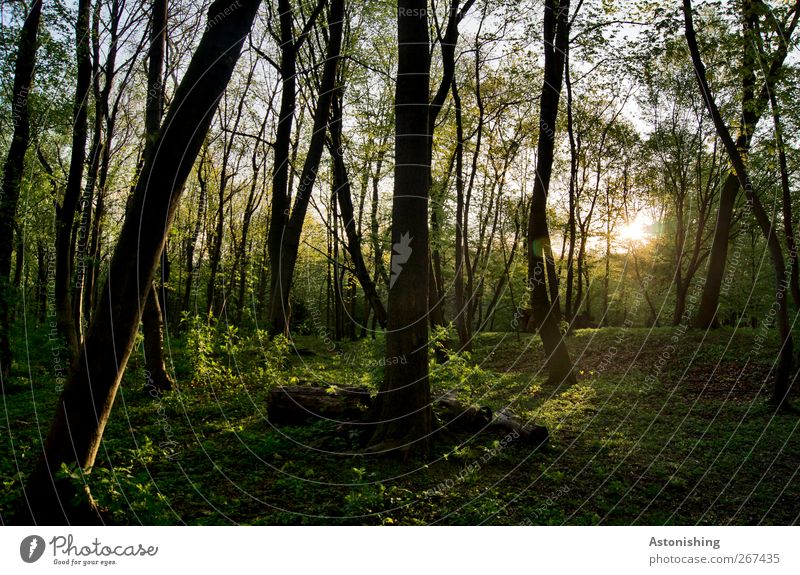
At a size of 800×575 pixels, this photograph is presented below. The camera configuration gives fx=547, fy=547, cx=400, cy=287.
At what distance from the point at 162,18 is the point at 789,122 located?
14.3 metres

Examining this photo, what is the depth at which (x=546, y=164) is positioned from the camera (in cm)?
1500

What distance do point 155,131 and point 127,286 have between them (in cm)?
662

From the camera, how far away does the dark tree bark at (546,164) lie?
1480 cm

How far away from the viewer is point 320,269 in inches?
1871

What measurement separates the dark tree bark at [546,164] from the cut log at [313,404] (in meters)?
6.92

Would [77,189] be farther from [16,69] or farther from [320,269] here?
[320,269]

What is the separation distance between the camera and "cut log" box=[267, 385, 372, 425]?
374 inches

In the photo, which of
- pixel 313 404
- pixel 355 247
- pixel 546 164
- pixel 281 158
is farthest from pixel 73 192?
pixel 546 164

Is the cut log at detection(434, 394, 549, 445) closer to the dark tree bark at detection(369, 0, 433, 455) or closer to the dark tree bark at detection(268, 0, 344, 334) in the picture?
the dark tree bark at detection(369, 0, 433, 455)

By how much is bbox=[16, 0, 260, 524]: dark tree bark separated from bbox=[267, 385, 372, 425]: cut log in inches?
179

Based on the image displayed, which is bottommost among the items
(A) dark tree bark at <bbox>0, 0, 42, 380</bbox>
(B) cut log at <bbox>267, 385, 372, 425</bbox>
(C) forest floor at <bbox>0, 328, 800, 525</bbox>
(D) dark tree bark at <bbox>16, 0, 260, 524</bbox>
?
(C) forest floor at <bbox>0, 328, 800, 525</bbox>

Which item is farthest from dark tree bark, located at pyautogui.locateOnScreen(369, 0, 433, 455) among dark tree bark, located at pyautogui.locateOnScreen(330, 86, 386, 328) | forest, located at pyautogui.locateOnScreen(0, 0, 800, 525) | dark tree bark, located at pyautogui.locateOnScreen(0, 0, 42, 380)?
dark tree bark, located at pyautogui.locateOnScreen(0, 0, 42, 380)

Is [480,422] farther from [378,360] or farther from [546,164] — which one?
[546,164]

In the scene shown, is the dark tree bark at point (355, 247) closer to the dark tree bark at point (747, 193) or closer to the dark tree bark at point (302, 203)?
the dark tree bark at point (302, 203)
